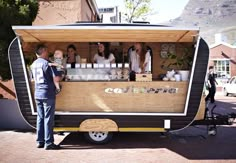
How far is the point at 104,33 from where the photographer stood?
7.84m

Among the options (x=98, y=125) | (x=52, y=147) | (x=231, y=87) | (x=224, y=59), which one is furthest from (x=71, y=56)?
(x=224, y=59)

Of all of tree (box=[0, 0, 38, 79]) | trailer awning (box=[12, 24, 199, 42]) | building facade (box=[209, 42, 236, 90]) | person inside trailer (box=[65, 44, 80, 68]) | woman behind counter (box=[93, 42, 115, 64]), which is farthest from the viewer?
building facade (box=[209, 42, 236, 90])

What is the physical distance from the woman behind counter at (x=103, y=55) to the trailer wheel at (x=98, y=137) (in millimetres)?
1656

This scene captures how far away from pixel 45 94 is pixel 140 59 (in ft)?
8.39

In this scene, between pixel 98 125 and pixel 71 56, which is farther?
pixel 71 56

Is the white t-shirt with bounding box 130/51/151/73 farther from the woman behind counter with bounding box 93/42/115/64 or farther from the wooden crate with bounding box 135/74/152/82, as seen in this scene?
the wooden crate with bounding box 135/74/152/82

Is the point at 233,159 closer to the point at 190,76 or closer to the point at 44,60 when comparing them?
the point at 190,76

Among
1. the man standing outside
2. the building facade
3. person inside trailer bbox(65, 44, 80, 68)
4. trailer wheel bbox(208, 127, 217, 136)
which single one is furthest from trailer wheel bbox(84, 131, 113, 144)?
the building facade

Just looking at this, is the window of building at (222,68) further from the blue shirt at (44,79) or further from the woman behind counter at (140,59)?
the blue shirt at (44,79)

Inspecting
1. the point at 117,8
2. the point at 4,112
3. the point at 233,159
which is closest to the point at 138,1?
the point at 117,8

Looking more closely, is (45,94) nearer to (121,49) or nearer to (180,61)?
(121,49)

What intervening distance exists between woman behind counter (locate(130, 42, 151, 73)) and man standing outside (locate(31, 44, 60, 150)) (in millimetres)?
2021

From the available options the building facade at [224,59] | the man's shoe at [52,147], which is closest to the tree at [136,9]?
the building facade at [224,59]

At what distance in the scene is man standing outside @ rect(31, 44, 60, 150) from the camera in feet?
24.9
